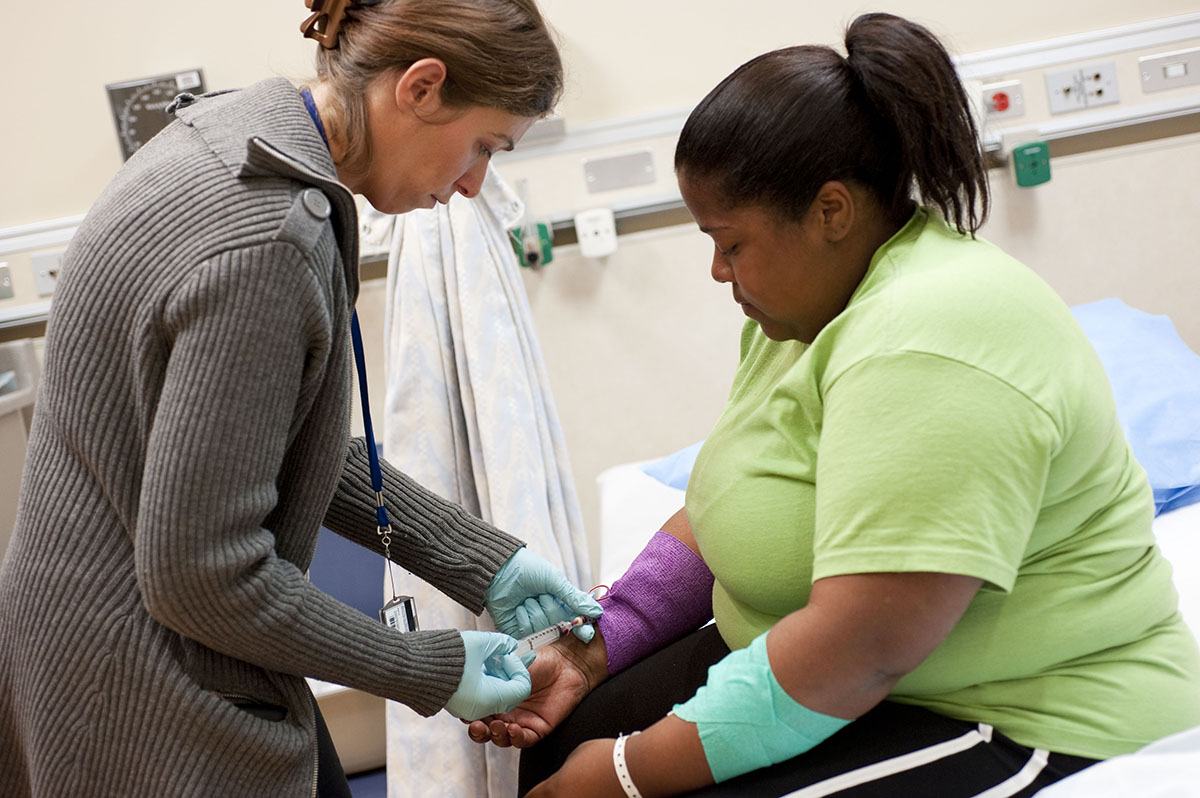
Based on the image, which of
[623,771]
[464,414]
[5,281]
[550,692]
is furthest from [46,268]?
[623,771]

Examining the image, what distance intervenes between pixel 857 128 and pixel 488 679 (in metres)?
0.72

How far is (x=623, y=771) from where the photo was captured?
1213 millimetres

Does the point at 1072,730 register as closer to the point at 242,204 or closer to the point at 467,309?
the point at 242,204

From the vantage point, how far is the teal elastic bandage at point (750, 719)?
3.61ft

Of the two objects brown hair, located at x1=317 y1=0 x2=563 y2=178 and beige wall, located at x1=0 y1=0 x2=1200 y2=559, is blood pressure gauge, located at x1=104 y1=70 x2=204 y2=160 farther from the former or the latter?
brown hair, located at x1=317 y1=0 x2=563 y2=178

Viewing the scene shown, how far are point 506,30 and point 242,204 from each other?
13.5 inches

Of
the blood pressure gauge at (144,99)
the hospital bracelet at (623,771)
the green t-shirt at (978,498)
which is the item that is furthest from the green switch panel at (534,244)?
the hospital bracelet at (623,771)

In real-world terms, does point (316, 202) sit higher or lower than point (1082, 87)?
higher

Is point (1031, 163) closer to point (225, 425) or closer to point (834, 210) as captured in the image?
point (834, 210)

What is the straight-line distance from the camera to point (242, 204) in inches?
39.5

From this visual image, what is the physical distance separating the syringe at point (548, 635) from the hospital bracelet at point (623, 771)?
31 centimetres

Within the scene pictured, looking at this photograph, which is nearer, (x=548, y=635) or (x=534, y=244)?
(x=548, y=635)

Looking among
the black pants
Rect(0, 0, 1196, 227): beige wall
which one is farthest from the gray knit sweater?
Rect(0, 0, 1196, 227): beige wall

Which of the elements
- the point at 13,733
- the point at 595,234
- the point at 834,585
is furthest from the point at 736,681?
the point at 595,234
